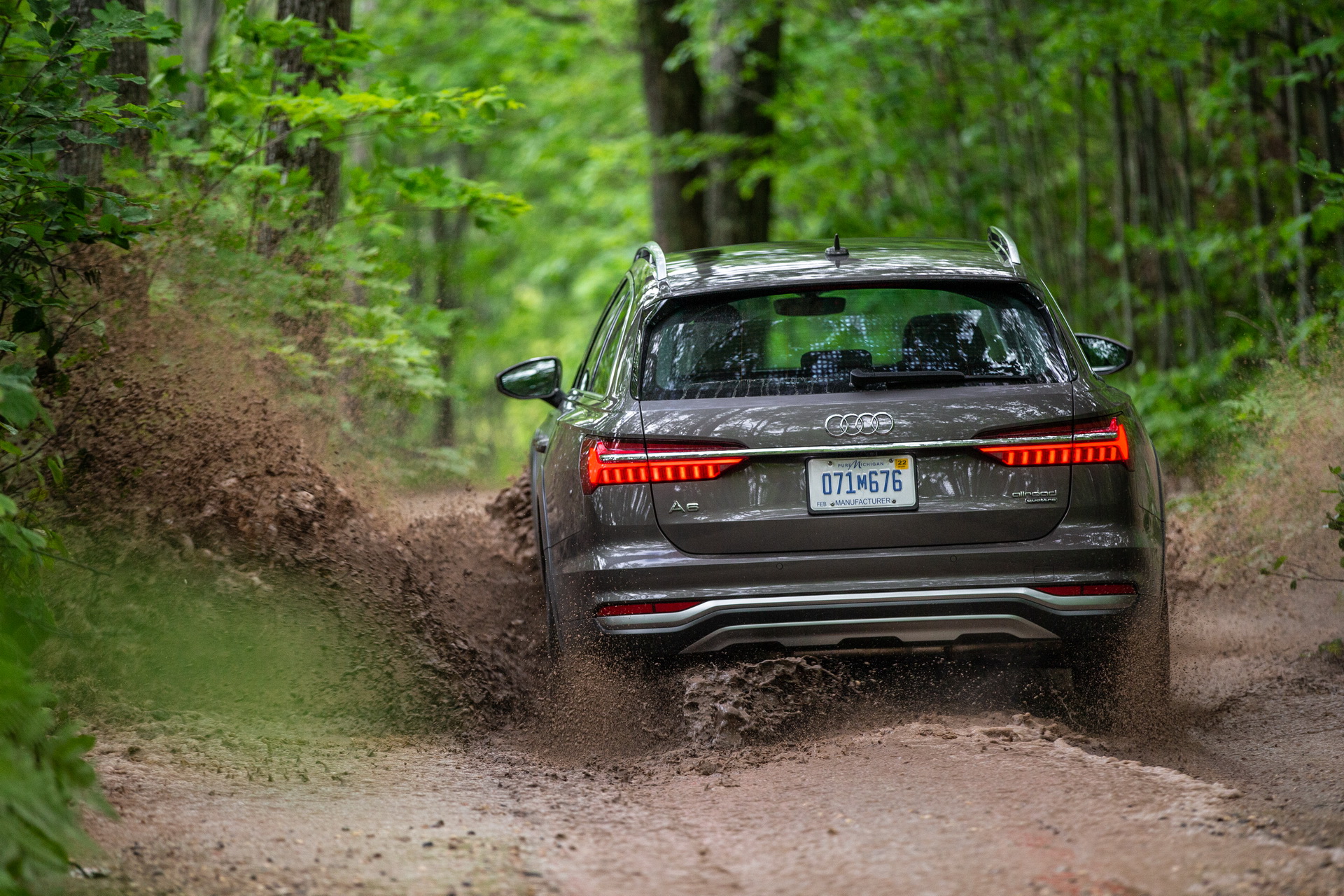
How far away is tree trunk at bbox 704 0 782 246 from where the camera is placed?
52.5ft

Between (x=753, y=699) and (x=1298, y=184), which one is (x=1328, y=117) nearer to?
(x=1298, y=184)

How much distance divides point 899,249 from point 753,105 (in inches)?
457

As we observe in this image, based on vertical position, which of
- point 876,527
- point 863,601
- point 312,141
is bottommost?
point 863,601

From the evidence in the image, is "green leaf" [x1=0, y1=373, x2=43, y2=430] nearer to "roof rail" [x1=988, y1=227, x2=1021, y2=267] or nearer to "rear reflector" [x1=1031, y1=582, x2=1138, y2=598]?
"rear reflector" [x1=1031, y1=582, x2=1138, y2=598]

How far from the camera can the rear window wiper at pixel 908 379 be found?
176 inches

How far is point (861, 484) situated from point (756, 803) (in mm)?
1103

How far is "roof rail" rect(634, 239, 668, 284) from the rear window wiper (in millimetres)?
918

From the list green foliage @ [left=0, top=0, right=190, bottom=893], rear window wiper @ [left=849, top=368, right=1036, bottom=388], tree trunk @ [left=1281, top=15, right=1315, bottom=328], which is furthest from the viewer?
tree trunk @ [left=1281, top=15, right=1315, bottom=328]

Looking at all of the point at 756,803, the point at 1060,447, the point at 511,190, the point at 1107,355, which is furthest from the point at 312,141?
the point at 756,803

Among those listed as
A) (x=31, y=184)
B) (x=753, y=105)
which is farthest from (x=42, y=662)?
(x=753, y=105)

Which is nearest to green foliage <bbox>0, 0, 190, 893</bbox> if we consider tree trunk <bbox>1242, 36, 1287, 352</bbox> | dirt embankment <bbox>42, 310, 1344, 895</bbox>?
dirt embankment <bbox>42, 310, 1344, 895</bbox>

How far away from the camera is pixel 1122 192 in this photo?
43.7 feet

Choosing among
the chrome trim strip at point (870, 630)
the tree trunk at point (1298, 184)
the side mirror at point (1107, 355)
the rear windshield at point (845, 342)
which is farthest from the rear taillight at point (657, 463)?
the tree trunk at point (1298, 184)

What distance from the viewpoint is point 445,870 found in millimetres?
3334
